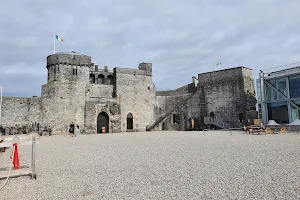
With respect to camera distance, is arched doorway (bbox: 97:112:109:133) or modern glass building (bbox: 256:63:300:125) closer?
modern glass building (bbox: 256:63:300:125)

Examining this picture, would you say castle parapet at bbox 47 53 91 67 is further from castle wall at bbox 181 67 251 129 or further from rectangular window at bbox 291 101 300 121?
rectangular window at bbox 291 101 300 121

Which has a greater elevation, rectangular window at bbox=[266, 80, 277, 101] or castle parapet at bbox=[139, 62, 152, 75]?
castle parapet at bbox=[139, 62, 152, 75]

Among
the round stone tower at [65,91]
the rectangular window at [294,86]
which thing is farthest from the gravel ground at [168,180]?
the round stone tower at [65,91]

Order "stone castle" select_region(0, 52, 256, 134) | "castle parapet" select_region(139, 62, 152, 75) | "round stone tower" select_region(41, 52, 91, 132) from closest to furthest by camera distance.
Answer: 1. "stone castle" select_region(0, 52, 256, 134)
2. "round stone tower" select_region(41, 52, 91, 132)
3. "castle parapet" select_region(139, 62, 152, 75)

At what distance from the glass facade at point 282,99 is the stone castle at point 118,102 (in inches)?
97.3

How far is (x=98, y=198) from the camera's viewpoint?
13.8 ft

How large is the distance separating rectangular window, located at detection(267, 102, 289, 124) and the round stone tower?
1965 cm

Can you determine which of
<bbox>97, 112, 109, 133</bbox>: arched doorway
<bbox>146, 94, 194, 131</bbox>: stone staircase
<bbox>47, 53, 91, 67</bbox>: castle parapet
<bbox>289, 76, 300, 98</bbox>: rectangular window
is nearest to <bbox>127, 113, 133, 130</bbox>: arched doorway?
<bbox>146, 94, 194, 131</bbox>: stone staircase

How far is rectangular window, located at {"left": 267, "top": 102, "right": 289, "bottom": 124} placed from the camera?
23.0 metres

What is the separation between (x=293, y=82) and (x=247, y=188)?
20991mm

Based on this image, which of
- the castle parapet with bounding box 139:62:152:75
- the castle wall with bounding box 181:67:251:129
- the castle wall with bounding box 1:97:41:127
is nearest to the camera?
the castle wall with bounding box 1:97:41:127

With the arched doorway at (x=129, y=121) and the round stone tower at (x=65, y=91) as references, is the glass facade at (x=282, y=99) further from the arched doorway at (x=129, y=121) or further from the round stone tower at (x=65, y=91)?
the round stone tower at (x=65, y=91)

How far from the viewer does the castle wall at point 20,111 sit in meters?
23.2

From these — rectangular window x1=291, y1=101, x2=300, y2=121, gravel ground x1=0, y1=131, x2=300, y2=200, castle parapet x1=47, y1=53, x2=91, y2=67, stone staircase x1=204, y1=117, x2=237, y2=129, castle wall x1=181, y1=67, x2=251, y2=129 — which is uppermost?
castle parapet x1=47, y1=53, x2=91, y2=67
